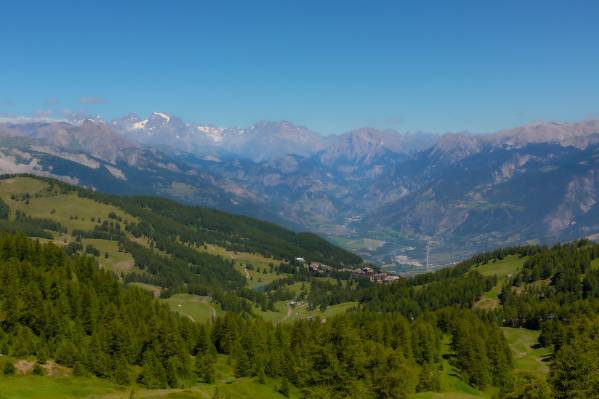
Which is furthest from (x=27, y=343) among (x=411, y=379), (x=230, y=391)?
(x=411, y=379)

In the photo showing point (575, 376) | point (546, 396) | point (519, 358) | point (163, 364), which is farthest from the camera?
point (519, 358)

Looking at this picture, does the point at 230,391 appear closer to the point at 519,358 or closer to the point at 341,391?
the point at 341,391

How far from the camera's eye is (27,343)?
10331cm

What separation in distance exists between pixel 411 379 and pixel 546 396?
3076 centimetres

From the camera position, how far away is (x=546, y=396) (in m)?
77.9

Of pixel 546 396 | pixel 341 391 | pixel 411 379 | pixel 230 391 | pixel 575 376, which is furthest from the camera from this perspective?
pixel 411 379

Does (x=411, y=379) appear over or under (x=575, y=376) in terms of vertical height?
under

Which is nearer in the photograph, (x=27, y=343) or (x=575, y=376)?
(x=575, y=376)

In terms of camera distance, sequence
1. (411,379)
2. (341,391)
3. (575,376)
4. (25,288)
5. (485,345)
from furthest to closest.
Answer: (485,345)
(25,288)
(411,379)
(341,391)
(575,376)

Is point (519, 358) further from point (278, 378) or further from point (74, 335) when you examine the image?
point (74, 335)

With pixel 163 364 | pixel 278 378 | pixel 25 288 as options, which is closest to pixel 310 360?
pixel 278 378

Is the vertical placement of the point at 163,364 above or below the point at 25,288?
below

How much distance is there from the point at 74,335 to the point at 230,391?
3936cm

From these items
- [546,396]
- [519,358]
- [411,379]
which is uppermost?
[546,396]
